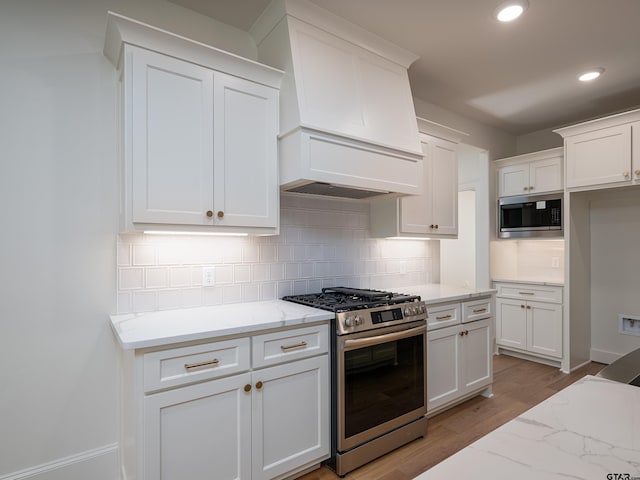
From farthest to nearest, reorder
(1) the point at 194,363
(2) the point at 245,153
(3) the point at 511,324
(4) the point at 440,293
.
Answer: (3) the point at 511,324 → (4) the point at 440,293 → (2) the point at 245,153 → (1) the point at 194,363

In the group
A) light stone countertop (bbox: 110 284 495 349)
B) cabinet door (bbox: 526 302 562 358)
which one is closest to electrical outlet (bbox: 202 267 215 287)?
light stone countertop (bbox: 110 284 495 349)

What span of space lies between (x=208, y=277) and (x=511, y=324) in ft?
11.6

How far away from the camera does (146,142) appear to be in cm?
178

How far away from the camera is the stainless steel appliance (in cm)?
204

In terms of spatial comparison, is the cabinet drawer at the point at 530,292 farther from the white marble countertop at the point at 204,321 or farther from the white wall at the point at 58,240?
the white wall at the point at 58,240

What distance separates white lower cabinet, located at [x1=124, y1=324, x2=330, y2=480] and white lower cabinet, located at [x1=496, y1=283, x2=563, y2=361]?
2979mm

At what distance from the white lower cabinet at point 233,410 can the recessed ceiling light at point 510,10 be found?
2201mm

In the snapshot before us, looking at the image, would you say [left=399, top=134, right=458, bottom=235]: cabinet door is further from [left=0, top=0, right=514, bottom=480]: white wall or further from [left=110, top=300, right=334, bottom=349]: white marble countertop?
[left=0, top=0, right=514, bottom=480]: white wall

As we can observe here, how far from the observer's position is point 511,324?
4.16 meters

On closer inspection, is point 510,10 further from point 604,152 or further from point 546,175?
point 546,175

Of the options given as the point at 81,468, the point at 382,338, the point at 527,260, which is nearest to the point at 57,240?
the point at 81,468

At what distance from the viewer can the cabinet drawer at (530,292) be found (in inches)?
149

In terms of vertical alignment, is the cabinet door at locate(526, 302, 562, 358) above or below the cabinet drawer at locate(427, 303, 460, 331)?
below

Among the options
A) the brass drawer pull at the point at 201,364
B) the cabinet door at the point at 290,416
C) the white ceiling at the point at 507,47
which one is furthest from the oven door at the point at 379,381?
the white ceiling at the point at 507,47
